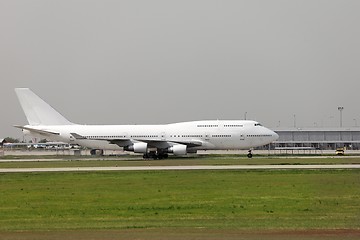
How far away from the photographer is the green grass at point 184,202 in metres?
18.6

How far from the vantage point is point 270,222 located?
60.9ft

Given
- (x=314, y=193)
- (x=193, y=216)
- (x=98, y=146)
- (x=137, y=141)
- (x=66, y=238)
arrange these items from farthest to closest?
Result: (x=98, y=146), (x=137, y=141), (x=314, y=193), (x=193, y=216), (x=66, y=238)

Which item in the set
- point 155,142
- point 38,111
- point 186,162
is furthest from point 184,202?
point 38,111

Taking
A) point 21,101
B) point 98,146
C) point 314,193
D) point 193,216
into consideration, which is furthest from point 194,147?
point 193,216

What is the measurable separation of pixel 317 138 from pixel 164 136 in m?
93.1

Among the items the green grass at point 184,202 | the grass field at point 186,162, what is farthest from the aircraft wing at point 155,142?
the green grass at point 184,202

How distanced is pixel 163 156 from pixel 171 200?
46.2 metres

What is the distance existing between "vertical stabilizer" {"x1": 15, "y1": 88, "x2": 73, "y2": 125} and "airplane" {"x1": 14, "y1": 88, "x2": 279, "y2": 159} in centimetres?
102

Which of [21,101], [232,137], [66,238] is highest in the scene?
[21,101]

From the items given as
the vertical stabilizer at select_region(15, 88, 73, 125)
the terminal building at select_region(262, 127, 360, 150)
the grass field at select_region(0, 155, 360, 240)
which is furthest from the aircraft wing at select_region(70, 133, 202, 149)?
the terminal building at select_region(262, 127, 360, 150)

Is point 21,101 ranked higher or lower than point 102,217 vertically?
higher

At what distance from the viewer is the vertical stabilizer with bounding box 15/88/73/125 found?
78.1 meters

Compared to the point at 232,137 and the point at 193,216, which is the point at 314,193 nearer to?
the point at 193,216

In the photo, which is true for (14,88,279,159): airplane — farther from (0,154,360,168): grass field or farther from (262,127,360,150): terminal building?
(262,127,360,150): terminal building
